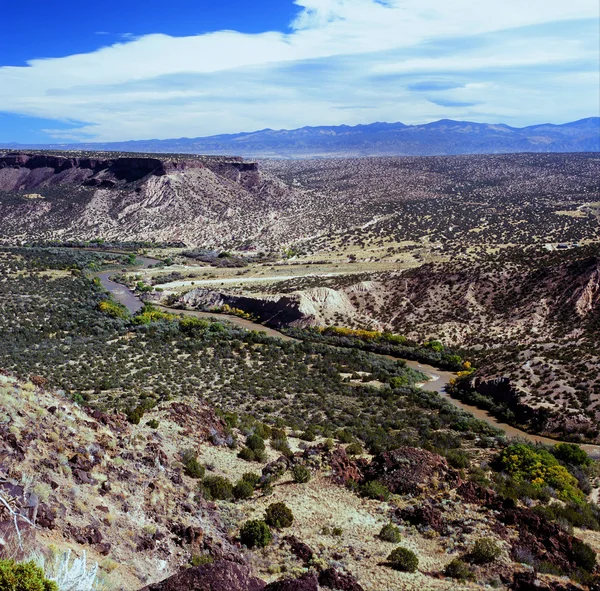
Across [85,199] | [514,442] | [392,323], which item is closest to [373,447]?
[514,442]

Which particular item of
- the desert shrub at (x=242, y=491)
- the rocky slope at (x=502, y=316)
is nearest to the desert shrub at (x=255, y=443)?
the desert shrub at (x=242, y=491)

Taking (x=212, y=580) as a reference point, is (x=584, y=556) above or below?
below

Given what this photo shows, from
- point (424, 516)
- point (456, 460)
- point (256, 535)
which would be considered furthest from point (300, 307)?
point (256, 535)

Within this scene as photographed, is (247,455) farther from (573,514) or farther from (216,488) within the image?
(573,514)

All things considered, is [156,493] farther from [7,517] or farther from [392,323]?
[392,323]

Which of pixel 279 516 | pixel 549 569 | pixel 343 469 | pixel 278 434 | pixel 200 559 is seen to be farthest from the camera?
pixel 278 434

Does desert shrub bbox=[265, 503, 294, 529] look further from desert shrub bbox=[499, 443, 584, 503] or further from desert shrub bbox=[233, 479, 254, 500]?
desert shrub bbox=[499, 443, 584, 503]

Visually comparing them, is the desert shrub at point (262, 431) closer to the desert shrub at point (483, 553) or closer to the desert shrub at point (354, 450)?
the desert shrub at point (354, 450)
